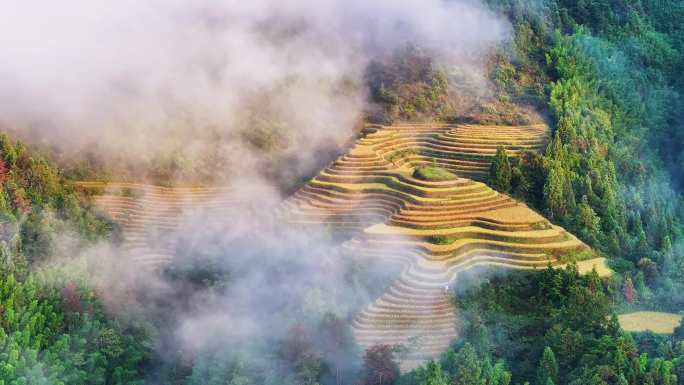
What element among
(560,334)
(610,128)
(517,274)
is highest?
(610,128)

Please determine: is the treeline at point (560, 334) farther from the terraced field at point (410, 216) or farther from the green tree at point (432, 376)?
the green tree at point (432, 376)

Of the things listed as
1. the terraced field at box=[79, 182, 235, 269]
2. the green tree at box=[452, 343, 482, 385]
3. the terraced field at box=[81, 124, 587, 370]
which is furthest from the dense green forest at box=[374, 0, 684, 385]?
the terraced field at box=[79, 182, 235, 269]

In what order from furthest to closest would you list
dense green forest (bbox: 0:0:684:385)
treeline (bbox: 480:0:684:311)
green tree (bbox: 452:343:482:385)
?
treeline (bbox: 480:0:684:311)
dense green forest (bbox: 0:0:684:385)
green tree (bbox: 452:343:482:385)

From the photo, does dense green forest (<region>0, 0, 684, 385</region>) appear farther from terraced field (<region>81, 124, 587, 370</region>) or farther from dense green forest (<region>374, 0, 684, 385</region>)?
terraced field (<region>81, 124, 587, 370</region>)

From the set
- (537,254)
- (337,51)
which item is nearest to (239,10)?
(337,51)

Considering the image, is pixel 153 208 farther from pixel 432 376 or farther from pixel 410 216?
pixel 432 376

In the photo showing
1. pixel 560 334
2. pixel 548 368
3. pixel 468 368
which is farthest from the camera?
pixel 560 334

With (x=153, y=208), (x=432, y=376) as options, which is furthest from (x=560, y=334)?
(x=153, y=208)
